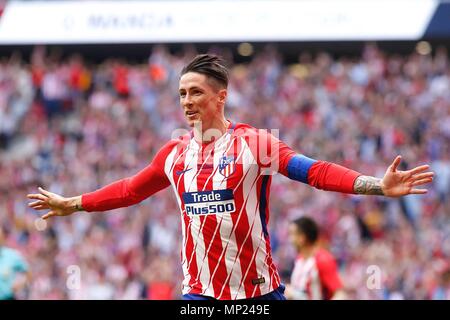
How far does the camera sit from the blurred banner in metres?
25.2

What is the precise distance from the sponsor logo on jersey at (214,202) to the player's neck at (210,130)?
388mm

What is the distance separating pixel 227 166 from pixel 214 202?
9.2 inches

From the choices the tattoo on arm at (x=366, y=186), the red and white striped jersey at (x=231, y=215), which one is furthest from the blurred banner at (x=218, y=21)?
the tattoo on arm at (x=366, y=186)

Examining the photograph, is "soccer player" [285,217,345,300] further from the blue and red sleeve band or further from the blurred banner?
the blurred banner

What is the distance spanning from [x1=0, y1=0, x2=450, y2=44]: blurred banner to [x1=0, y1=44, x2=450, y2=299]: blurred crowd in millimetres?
585

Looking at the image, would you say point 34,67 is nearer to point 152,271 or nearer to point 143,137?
point 143,137

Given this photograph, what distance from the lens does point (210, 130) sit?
658 centimetres

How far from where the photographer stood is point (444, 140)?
19.5 meters

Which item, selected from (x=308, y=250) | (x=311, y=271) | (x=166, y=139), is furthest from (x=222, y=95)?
(x=166, y=139)

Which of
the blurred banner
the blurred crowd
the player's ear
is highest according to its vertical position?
the blurred banner

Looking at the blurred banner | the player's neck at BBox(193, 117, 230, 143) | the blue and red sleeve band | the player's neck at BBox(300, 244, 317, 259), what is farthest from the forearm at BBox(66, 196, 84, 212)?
the blurred banner

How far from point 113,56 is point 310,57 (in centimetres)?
519

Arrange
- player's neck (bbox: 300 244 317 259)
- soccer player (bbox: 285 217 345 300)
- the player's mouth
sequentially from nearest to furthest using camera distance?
1. the player's mouth
2. soccer player (bbox: 285 217 345 300)
3. player's neck (bbox: 300 244 317 259)

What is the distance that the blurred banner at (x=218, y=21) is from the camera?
2517 centimetres
